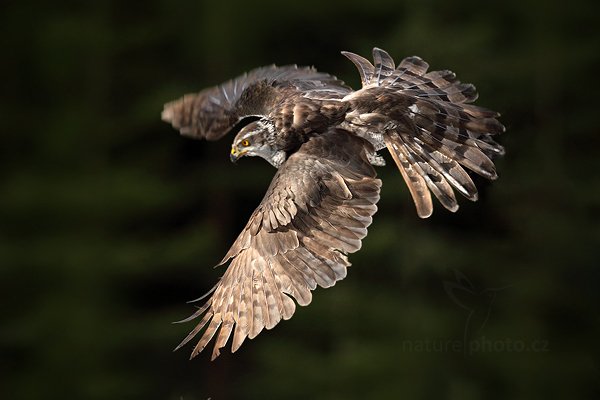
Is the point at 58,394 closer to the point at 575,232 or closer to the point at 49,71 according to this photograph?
the point at 49,71

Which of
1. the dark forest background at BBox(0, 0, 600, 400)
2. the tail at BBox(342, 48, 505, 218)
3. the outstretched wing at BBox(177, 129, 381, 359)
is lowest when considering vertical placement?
the dark forest background at BBox(0, 0, 600, 400)

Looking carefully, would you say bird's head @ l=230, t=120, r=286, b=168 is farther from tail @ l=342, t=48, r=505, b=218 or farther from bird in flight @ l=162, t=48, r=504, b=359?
tail @ l=342, t=48, r=505, b=218

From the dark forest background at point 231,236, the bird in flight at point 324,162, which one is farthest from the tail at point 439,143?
the dark forest background at point 231,236

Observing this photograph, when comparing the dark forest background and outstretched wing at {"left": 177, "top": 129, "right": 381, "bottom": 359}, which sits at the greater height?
outstretched wing at {"left": 177, "top": 129, "right": 381, "bottom": 359}

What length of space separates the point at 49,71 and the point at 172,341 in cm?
386

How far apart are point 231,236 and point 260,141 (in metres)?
9.39

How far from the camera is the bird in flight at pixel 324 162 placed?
6.79 m

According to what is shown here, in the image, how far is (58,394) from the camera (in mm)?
16281

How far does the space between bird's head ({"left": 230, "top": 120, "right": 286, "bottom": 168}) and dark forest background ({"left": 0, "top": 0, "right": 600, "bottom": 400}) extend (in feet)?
27.5

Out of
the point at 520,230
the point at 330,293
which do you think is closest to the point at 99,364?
the point at 330,293

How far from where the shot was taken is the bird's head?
23.6ft

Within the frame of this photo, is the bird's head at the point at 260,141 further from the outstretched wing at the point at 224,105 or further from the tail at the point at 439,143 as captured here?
the tail at the point at 439,143

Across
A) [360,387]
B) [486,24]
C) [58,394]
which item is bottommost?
[58,394]

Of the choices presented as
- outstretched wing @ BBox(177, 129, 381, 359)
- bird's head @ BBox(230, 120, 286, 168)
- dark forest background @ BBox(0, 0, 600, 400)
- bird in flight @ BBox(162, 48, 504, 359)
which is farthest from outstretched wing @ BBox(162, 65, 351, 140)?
dark forest background @ BBox(0, 0, 600, 400)
